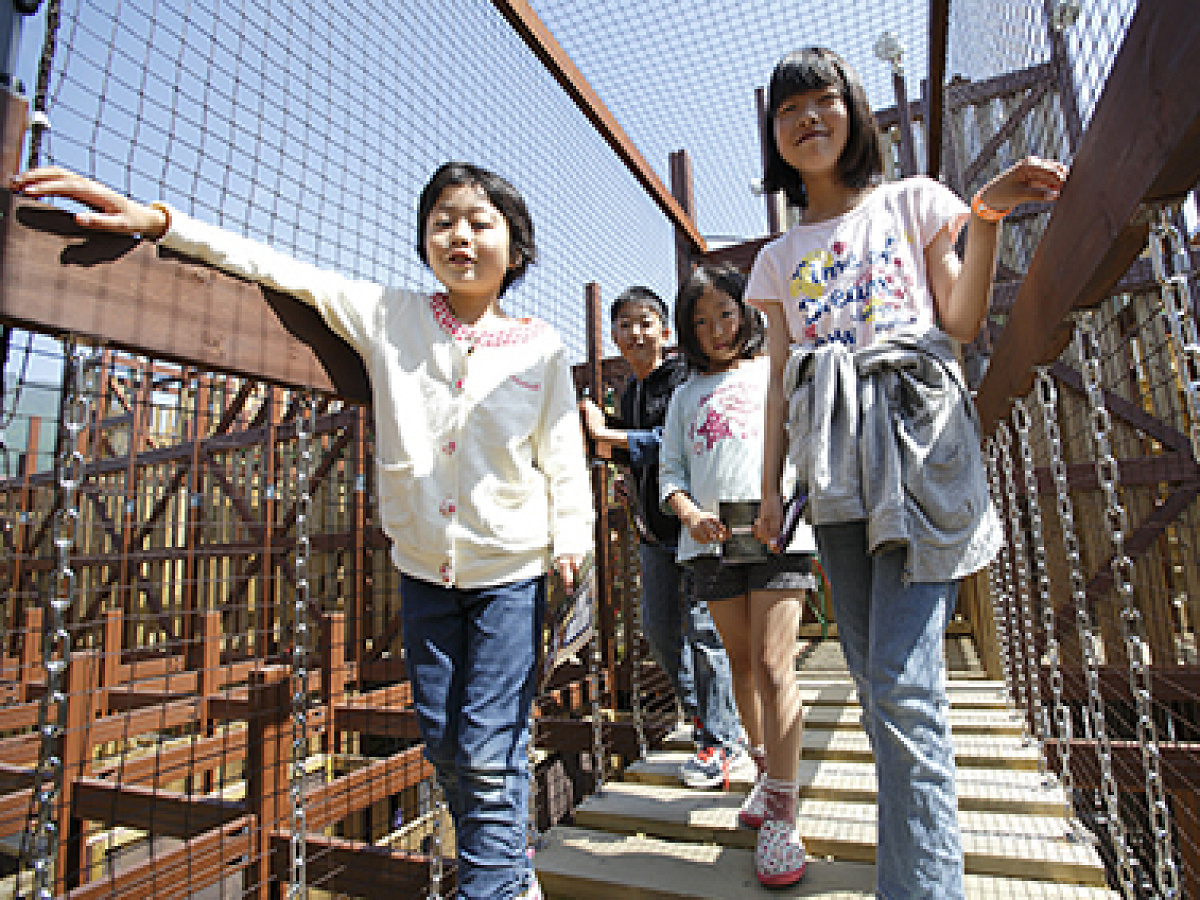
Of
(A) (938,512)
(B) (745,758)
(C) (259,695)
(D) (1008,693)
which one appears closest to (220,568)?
(C) (259,695)

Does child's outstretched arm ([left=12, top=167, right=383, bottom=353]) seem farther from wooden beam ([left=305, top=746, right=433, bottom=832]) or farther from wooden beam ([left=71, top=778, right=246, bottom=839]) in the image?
wooden beam ([left=71, top=778, right=246, bottom=839])

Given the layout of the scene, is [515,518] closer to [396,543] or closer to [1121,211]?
[396,543]

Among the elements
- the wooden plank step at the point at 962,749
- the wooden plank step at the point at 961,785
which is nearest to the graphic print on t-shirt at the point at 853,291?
the wooden plank step at the point at 961,785

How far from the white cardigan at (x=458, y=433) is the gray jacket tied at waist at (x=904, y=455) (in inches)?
18.4

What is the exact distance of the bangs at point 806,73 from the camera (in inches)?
50.4

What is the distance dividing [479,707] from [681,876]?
741mm

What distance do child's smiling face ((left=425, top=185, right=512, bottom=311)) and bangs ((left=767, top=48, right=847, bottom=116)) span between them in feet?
1.94

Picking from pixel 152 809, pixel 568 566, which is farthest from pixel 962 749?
pixel 152 809

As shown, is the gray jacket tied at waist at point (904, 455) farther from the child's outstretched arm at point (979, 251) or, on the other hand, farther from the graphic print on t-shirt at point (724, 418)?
the graphic print on t-shirt at point (724, 418)

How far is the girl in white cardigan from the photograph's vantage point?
3.90ft

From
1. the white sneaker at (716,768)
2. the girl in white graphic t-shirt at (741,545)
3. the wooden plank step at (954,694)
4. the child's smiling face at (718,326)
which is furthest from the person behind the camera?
the wooden plank step at (954,694)

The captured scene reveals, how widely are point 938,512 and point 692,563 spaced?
0.86 metres

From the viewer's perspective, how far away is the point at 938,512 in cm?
109

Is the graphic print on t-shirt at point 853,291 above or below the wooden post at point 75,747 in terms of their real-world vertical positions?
above
